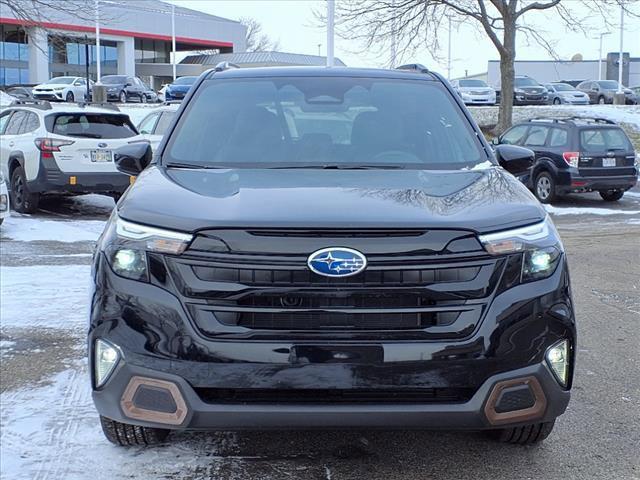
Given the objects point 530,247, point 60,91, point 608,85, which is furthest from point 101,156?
point 608,85

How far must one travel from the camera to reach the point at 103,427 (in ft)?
12.1

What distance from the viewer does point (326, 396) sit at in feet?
10.3

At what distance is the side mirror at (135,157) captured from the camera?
4.72 meters

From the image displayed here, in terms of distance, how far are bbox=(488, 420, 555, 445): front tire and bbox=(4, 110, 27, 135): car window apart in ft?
37.6

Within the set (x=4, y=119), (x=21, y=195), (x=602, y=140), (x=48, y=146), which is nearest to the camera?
(x=48, y=146)

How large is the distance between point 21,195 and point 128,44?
5468 cm

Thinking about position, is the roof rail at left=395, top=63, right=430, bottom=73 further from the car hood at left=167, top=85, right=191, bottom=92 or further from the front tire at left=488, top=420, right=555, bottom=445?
the car hood at left=167, top=85, right=191, bottom=92

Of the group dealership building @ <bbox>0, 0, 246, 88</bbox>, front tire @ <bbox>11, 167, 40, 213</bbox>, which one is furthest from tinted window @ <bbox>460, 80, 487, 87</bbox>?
front tire @ <bbox>11, 167, 40, 213</bbox>

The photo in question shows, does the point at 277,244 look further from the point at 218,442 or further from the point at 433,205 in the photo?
the point at 218,442

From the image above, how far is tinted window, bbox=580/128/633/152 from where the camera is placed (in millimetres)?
16016

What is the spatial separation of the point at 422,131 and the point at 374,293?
1702mm

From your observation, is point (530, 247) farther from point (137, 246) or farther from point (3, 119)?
point (3, 119)

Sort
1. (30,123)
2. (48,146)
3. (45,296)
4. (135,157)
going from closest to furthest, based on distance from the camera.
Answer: (135,157), (45,296), (48,146), (30,123)

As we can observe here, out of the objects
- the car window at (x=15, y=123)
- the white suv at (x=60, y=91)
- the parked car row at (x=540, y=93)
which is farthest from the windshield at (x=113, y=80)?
the car window at (x=15, y=123)
